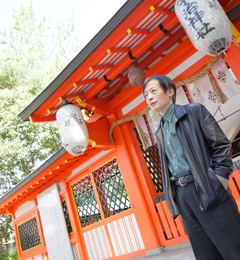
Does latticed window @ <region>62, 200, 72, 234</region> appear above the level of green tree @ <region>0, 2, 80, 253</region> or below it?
below

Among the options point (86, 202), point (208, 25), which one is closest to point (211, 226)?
point (208, 25)

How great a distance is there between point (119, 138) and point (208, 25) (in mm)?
3216

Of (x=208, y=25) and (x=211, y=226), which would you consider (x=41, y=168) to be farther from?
(x=211, y=226)

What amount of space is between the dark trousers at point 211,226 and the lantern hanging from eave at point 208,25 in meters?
1.68

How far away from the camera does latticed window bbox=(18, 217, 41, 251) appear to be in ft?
27.0

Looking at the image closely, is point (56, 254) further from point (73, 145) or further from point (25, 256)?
point (73, 145)

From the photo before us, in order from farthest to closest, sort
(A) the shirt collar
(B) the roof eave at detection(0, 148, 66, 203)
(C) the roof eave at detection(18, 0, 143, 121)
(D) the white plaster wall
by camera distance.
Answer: (D) the white plaster wall
(B) the roof eave at detection(0, 148, 66, 203)
(C) the roof eave at detection(18, 0, 143, 121)
(A) the shirt collar

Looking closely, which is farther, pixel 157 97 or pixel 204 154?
pixel 157 97

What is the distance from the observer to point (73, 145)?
3.84 m

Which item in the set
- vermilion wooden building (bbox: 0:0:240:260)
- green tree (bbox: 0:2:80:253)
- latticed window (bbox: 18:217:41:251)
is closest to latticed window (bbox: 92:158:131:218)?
vermilion wooden building (bbox: 0:0:240:260)

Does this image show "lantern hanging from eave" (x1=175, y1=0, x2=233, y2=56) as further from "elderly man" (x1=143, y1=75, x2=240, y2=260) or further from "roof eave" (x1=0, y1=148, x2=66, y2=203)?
"roof eave" (x1=0, y1=148, x2=66, y2=203)

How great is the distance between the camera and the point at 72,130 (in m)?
3.87

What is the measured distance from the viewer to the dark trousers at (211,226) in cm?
146

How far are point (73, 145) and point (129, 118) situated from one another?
160 centimetres
